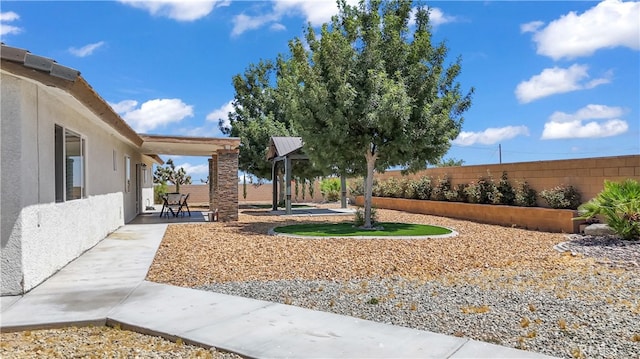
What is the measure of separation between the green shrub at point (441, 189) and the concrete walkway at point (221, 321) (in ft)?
50.1

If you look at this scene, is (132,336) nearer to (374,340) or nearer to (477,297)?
(374,340)

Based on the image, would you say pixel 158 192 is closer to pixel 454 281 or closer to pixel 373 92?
pixel 373 92

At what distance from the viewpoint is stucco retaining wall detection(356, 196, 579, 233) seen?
14.0 metres

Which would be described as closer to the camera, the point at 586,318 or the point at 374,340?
the point at 374,340

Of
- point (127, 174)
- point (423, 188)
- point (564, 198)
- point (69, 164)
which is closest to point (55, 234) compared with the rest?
point (69, 164)

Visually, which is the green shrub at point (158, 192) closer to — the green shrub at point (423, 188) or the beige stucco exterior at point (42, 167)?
the green shrub at point (423, 188)

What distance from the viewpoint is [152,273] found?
793 cm

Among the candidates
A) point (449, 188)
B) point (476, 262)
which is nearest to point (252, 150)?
point (449, 188)

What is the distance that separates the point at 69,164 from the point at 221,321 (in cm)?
573

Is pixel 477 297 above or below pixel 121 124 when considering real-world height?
below

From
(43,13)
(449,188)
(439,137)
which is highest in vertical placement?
(43,13)

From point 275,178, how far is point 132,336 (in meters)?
20.7

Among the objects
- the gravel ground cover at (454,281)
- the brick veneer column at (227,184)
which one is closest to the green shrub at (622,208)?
the gravel ground cover at (454,281)

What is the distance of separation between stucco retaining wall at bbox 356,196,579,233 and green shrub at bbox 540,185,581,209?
26 cm
